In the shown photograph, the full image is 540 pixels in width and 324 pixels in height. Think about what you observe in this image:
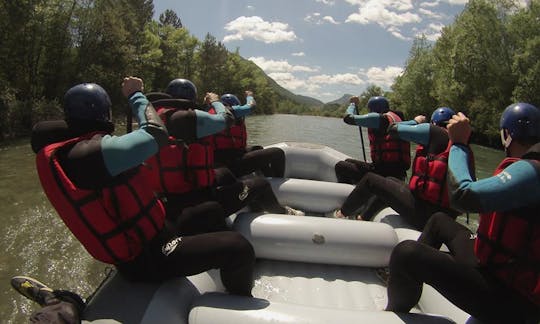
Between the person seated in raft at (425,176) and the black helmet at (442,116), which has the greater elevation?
the black helmet at (442,116)

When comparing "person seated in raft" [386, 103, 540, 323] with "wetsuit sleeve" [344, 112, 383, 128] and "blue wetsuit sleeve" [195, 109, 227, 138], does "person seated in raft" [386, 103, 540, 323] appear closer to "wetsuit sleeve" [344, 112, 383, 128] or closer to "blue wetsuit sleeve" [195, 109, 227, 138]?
"blue wetsuit sleeve" [195, 109, 227, 138]

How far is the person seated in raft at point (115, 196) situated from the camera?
1.55 meters

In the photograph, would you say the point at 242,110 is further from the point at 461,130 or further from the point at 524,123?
the point at 524,123

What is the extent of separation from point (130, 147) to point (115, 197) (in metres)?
0.27

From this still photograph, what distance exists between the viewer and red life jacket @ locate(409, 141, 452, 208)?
2.92 m

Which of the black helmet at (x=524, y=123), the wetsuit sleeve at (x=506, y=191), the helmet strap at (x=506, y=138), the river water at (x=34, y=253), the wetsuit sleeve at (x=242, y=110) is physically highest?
the wetsuit sleeve at (x=242, y=110)

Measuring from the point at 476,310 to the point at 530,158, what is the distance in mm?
808

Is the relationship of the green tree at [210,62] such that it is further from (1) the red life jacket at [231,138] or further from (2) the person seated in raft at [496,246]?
(2) the person seated in raft at [496,246]

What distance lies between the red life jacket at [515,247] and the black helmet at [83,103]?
202 cm

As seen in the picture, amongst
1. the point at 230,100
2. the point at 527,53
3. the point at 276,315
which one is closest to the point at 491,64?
the point at 527,53

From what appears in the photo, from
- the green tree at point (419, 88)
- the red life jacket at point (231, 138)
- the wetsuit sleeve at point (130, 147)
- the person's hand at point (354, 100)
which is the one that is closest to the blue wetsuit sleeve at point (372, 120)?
the person's hand at point (354, 100)

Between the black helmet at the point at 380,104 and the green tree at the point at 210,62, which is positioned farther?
the green tree at the point at 210,62

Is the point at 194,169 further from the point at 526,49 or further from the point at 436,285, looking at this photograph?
the point at 526,49

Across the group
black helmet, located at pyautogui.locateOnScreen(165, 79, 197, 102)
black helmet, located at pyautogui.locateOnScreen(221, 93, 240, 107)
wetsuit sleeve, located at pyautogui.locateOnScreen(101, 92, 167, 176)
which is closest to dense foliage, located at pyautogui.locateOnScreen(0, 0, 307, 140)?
black helmet, located at pyautogui.locateOnScreen(221, 93, 240, 107)
